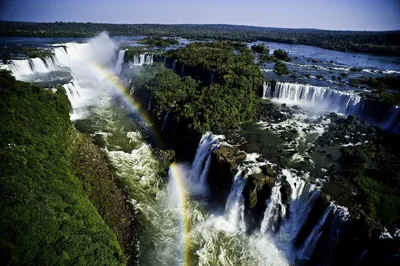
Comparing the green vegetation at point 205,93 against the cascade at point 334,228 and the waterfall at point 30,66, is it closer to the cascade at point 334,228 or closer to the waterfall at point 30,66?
the cascade at point 334,228

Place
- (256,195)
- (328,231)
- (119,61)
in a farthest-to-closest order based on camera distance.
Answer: (119,61) < (256,195) < (328,231)

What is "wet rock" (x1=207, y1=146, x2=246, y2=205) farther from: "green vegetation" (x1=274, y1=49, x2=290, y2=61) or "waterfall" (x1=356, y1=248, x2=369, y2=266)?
"green vegetation" (x1=274, y1=49, x2=290, y2=61)

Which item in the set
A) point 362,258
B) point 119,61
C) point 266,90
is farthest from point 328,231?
point 119,61

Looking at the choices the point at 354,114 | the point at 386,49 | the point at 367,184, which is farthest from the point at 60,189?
the point at 386,49

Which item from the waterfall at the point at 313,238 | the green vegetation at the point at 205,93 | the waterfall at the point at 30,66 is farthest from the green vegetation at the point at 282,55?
the waterfall at the point at 30,66

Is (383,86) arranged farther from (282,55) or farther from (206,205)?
(206,205)

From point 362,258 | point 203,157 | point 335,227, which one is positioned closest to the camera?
point 362,258
